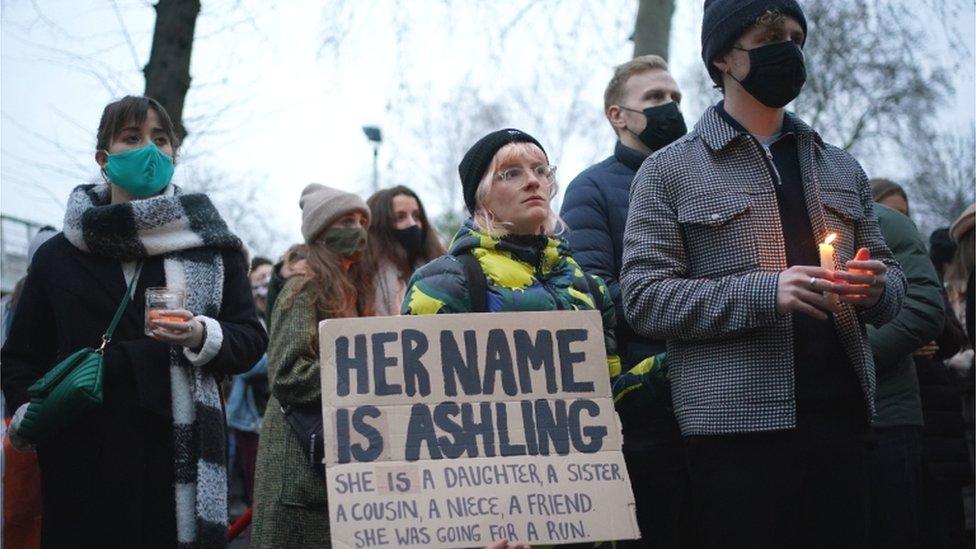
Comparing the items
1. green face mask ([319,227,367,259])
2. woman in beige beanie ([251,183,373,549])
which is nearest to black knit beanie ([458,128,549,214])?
woman in beige beanie ([251,183,373,549])

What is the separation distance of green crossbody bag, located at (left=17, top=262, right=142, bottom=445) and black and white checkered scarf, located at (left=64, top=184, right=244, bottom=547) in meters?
0.36

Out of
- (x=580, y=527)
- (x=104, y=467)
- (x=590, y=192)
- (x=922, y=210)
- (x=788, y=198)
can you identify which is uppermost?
(x=922, y=210)

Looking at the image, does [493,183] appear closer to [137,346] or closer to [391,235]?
[137,346]

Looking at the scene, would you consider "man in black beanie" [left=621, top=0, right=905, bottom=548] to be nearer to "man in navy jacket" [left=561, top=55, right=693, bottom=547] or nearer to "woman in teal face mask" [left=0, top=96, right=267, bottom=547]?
"man in navy jacket" [left=561, top=55, right=693, bottom=547]

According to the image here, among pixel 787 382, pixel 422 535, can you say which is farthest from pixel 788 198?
pixel 422 535

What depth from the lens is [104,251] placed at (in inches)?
179

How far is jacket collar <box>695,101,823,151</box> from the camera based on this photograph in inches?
150

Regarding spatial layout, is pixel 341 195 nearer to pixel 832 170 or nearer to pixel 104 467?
pixel 104 467

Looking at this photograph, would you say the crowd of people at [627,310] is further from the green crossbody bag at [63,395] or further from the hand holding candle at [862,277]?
the green crossbody bag at [63,395]

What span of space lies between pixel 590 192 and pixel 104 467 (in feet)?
6.87

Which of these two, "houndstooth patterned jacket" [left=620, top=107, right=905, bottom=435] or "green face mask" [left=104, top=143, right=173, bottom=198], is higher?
"green face mask" [left=104, top=143, right=173, bottom=198]

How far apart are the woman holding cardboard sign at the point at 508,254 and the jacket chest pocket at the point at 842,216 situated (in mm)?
768

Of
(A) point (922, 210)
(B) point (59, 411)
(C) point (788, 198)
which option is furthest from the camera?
(A) point (922, 210)

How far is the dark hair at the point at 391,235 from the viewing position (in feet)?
20.2
